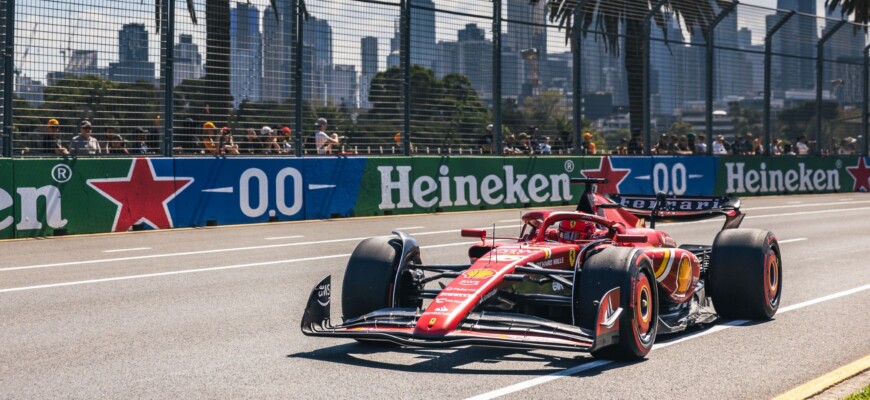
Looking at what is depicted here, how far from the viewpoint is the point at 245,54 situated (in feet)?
62.7

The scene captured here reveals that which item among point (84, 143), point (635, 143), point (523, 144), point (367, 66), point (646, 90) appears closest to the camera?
point (84, 143)

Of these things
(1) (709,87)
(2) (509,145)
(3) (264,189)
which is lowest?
(3) (264,189)

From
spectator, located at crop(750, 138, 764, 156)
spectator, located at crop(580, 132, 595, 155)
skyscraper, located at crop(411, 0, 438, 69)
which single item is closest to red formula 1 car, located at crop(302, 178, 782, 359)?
skyscraper, located at crop(411, 0, 438, 69)

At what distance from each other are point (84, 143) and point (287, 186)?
3.80m

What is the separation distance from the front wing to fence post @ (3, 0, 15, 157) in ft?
34.6

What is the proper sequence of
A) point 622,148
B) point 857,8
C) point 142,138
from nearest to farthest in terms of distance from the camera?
point 142,138
point 622,148
point 857,8

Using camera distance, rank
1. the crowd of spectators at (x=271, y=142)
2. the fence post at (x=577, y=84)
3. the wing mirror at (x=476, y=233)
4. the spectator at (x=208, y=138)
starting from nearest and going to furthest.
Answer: the wing mirror at (x=476, y=233) → the crowd of spectators at (x=271, y=142) → the spectator at (x=208, y=138) → the fence post at (x=577, y=84)

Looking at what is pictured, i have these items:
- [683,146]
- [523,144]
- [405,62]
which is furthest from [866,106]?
[405,62]

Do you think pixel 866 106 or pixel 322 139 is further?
pixel 866 106

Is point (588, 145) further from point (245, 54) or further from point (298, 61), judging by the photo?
point (245, 54)

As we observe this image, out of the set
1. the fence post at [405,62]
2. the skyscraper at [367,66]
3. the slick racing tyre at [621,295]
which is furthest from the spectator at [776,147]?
the slick racing tyre at [621,295]

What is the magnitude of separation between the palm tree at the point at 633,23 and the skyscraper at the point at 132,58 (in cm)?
1081

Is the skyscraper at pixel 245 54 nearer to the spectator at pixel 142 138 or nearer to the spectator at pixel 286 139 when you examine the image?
the spectator at pixel 286 139

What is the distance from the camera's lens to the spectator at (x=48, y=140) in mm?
16500
